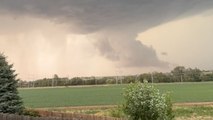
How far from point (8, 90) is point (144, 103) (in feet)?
15.9

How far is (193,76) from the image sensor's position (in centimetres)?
10262

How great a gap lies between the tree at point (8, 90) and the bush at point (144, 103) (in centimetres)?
384

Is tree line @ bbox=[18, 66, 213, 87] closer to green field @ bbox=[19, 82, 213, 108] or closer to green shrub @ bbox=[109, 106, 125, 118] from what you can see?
green field @ bbox=[19, 82, 213, 108]

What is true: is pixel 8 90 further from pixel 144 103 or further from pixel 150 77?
pixel 150 77

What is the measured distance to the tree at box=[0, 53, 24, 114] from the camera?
57.3 feet

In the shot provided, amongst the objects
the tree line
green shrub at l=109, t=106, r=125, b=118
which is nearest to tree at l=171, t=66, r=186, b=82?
the tree line

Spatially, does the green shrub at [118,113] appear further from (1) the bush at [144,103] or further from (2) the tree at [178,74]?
(2) the tree at [178,74]

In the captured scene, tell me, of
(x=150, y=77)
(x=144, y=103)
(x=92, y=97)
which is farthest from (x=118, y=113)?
(x=150, y=77)

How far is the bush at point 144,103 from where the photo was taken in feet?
54.1

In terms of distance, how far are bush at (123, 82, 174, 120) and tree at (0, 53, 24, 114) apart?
3.84 metres

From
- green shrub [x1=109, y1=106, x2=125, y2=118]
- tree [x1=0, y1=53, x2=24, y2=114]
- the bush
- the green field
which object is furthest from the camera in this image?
the green field

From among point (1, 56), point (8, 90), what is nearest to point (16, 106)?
point (8, 90)

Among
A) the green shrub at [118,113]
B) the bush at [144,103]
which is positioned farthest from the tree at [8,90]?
the bush at [144,103]

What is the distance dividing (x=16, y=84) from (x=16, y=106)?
0.92 meters
